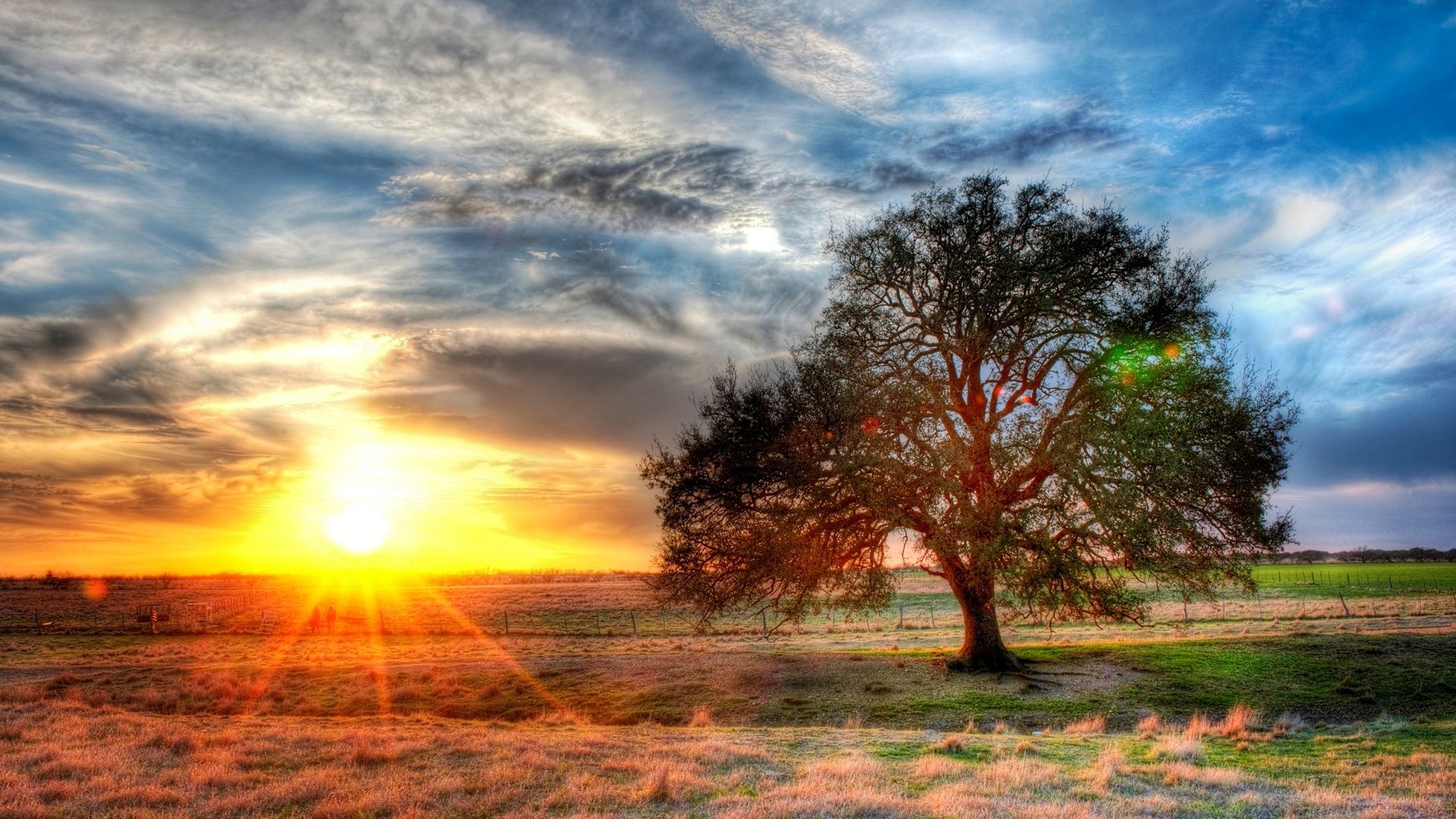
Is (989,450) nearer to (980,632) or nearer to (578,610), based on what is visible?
(980,632)

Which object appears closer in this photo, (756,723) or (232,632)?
(756,723)

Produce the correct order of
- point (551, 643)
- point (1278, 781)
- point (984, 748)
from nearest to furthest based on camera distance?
point (1278, 781) → point (984, 748) → point (551, 643)

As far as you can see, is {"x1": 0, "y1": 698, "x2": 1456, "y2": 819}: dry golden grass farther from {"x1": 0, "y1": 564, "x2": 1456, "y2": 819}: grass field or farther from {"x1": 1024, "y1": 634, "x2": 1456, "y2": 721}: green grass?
{"x1": 1024, "y1": 634, "x2": 1456, "y2": 721}: green grass

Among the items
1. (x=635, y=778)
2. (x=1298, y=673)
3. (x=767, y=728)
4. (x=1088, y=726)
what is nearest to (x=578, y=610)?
(x=767, y=728)

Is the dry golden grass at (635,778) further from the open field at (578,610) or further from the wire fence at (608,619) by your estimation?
the wire fence at (608,619)

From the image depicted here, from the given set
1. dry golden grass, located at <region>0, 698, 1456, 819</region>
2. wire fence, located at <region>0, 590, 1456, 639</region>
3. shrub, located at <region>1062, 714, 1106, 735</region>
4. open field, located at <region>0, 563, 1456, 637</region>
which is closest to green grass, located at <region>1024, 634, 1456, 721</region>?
shrub, located at <region>1062, 714, 1106, 735</region>

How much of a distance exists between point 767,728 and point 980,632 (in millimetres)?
8696

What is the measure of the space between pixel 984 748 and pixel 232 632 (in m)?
53.7

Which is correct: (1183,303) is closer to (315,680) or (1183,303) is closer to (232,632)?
(315,680)

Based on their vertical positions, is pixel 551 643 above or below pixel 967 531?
below

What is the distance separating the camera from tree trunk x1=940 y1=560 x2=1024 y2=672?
2497 cm

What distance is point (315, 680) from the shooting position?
94.5 ft

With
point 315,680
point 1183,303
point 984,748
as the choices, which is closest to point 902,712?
point 984,748

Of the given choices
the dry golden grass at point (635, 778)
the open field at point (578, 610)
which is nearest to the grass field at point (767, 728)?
the dry golden grass at point (635, 778)
